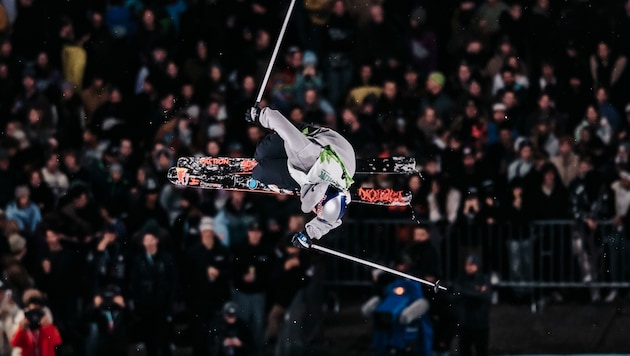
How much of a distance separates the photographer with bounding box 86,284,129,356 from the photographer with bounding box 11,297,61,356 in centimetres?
50

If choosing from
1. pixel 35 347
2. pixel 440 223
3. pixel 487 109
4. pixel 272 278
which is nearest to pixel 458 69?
pixel 487 109

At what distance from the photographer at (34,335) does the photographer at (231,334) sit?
162 centimetres

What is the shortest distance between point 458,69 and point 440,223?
270cm

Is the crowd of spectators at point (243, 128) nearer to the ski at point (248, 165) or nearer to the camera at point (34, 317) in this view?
the camera at point (34, 317)

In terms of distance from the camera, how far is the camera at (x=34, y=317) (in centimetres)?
1691

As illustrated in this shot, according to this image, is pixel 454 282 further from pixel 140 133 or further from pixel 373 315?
pixel 140 133

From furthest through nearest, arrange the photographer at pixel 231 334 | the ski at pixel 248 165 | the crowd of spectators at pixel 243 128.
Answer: the crowd of spectators at pixel 243 128 → the photographer at pixel 231 334 → the ski at pixel 248 165

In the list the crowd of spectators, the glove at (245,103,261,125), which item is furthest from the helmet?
the crowd of spectators

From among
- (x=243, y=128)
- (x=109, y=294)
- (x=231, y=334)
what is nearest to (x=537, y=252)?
(x=231, y=334)

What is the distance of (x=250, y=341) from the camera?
17.2 metres

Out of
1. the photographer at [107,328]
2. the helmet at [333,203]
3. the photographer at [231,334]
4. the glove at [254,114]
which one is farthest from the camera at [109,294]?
the glove at [254,114]

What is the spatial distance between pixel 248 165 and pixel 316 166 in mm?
1868

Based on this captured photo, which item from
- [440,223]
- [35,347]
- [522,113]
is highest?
[522,113]

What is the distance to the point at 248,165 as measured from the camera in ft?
51.2
